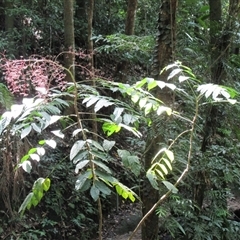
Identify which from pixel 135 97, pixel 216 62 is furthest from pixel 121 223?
pixel 135 97

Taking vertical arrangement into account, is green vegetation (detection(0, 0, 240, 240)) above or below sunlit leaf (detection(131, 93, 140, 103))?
below

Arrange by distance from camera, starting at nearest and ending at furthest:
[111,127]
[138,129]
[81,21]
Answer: [111,127] < [138,129] < [81,21]

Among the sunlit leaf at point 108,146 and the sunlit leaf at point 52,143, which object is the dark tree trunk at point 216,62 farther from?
the sunlit leaf at point 52,143

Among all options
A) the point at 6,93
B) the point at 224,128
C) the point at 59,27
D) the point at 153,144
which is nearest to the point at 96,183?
the point at 153,144

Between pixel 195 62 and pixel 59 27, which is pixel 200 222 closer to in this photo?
pixel 195 62

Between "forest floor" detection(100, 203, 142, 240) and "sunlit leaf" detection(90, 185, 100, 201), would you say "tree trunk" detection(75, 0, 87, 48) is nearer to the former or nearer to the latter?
"forest floor" detection(100, 203, 142, 240)

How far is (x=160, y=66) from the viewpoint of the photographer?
3443mm

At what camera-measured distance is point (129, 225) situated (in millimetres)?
6582

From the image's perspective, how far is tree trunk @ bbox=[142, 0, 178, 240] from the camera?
337cm

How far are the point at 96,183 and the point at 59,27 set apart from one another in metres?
7.00

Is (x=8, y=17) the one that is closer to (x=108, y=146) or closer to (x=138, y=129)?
(x=138, y=129)

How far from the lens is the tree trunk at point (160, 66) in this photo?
3365 millimetres

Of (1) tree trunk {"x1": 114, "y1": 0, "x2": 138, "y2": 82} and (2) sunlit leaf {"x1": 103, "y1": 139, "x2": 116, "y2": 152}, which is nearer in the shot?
(2) sunlit leaf {"x1": 103, "y1": 139, "x2": 116, "y2": 152}

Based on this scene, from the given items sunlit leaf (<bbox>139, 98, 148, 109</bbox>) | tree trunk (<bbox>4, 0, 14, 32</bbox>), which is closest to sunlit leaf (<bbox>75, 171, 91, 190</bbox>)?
sunlit leaf (<bbox>139, 98, 148, 109</bbox>)
